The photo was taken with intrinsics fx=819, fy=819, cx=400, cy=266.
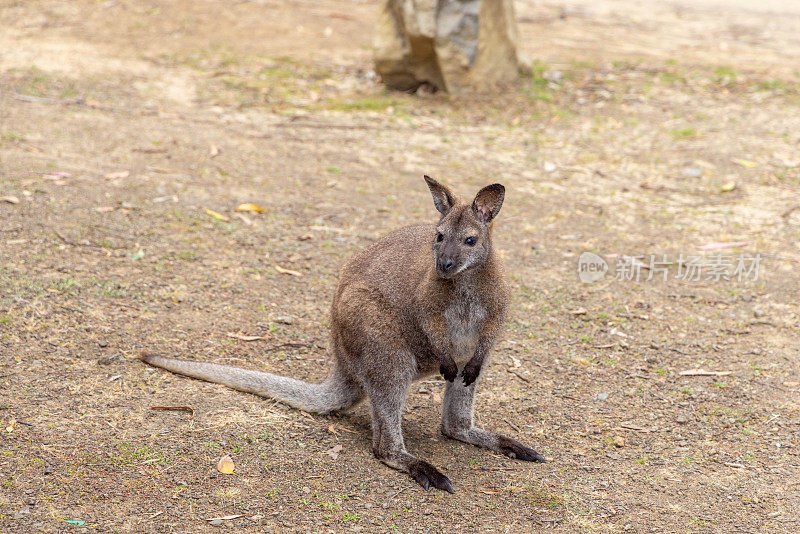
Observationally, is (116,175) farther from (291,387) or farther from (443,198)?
(443,198)

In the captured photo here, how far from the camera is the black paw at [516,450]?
3.62m

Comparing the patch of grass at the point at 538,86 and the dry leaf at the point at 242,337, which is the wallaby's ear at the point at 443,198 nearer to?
the dry leaf at the point at 242,337

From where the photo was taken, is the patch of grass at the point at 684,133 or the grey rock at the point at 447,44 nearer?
the patch of grass at the point at 684,133

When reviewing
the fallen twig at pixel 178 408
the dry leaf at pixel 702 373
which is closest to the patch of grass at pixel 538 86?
the dry leaf at pixel 702 373

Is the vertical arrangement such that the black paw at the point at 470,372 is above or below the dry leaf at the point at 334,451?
above

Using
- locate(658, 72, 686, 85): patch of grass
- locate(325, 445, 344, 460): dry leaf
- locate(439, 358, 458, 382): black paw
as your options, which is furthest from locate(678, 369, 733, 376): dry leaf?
locate(658, 72, 686, 85): patch of grass

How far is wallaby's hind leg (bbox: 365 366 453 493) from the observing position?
11.2 ft

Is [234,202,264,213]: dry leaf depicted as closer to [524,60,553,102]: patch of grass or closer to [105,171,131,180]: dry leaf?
[105,171,131,180]: dry leaf

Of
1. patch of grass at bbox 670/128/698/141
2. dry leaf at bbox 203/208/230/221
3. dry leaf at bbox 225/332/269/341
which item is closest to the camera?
dry leaf at bbox 225/332/269/341

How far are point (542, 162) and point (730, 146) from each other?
171cm

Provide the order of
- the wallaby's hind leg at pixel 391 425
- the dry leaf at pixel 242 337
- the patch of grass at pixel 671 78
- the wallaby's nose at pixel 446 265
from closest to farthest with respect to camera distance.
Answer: the wallaby's nose at pixel 446 265 < the wallaby's hind leg at pixel 391 425 < the dry leaf at pixel 242 337 < the patch of grass at pixel 671 78

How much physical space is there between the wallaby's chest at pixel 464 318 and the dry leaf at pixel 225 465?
1027 mm

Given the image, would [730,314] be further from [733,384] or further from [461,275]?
[461,275]

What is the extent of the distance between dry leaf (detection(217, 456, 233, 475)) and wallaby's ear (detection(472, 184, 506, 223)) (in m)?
1.41
